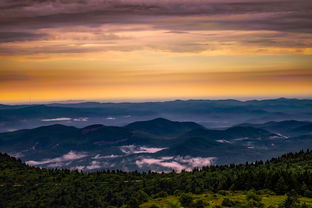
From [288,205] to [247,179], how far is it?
4932 centimetres

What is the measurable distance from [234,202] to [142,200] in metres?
31.7

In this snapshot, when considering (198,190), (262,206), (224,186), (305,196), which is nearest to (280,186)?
(305,196)

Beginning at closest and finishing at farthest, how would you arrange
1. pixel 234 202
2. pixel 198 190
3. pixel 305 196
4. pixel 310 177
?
pixel 234 202
pixel 305 196
pixel 310 177
pixel 198 190

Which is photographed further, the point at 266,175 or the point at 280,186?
the point at 266,175

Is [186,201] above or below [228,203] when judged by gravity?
below

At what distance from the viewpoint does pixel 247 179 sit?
151 meters

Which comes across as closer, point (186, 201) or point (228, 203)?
point (228, 203)

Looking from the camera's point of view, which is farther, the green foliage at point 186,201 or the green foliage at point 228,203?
the green foliage at point 186,201

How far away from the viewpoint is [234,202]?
359ft

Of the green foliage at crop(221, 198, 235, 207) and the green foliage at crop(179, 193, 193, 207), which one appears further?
the green foliage at crop(179, 193, 193, 207)

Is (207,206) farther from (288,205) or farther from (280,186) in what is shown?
(280,186)

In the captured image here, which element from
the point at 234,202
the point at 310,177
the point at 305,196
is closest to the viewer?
the point at 234,202

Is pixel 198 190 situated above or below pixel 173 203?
below

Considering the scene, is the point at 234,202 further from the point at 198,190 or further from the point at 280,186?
the point at 198,190
